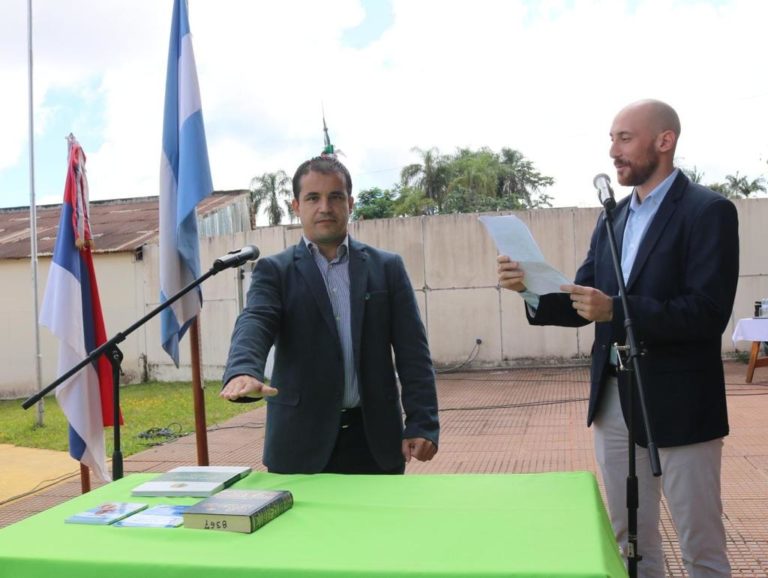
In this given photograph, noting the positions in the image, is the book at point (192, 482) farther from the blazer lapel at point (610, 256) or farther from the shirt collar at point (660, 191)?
the shirt collar at point (660, 191)

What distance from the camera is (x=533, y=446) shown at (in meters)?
7.08

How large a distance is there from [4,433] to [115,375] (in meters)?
8.87

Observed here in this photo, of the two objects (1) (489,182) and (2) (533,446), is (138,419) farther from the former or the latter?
(1) (489,182)

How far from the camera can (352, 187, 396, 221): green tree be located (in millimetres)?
40344

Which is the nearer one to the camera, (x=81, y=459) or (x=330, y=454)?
(x=330, y=454)

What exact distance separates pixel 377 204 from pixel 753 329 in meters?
32.5

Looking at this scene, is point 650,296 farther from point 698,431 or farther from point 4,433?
point 4,433

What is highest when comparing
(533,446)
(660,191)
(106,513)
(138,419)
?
(660,191)

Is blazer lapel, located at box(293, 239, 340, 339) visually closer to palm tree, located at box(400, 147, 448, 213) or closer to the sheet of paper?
the sheet of paper

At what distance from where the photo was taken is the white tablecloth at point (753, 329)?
977 centimetres

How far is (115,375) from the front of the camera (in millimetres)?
2801

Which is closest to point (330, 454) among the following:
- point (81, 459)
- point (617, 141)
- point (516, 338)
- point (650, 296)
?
point (650, 296)

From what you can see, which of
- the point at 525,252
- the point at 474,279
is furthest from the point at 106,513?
the point at 474,279

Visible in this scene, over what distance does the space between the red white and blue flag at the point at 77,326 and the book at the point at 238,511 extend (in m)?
3.11
